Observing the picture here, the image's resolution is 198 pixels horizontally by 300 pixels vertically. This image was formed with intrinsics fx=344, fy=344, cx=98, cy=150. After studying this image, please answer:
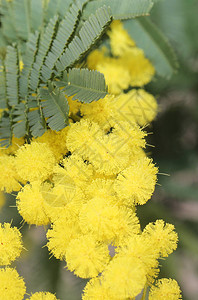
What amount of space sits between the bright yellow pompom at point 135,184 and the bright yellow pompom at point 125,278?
8 cm

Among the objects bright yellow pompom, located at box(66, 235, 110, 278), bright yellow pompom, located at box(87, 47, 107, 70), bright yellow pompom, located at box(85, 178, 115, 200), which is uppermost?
bright yellow pompom, located at box(87, 47, 107, 70)

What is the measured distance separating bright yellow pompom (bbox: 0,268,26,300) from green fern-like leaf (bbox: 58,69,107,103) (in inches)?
10.4

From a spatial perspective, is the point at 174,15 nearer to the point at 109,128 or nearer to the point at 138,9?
the point at 138,9

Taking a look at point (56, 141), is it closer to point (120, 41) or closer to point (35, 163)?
point (35, 163)

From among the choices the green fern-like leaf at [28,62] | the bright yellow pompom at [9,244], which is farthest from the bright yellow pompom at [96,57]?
the bright yellow pompom at [9,244]

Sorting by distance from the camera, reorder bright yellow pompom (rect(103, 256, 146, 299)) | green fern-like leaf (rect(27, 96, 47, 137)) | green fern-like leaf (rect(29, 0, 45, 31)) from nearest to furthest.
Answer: bright yellow pompom (rect(103, 256, 146, 299))
green fern-like leaf (rect(27, 96, 47, 137))
green fern-like leaf (rect(29, 0, 45, 31))

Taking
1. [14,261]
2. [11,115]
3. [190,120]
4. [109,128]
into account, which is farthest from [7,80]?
[190,120]

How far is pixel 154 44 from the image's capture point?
66 cm

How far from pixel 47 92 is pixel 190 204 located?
0.37 metres

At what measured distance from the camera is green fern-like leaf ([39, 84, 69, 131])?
492 mm

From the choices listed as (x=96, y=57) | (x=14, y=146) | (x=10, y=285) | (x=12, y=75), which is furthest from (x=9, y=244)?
(x=96, y=57)

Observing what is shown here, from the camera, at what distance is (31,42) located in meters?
0.57

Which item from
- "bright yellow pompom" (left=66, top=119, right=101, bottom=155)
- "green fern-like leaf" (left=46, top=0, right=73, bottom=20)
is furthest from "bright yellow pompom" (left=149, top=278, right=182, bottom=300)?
"green fern-like leaf" (left=46, top=0, right=73, bottom=20)

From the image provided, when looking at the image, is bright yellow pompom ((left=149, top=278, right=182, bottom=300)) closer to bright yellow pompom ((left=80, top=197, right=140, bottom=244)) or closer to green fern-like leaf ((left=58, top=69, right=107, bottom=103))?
bright yellow pompom ((left=80, top=197, right=140, bottom=244))
